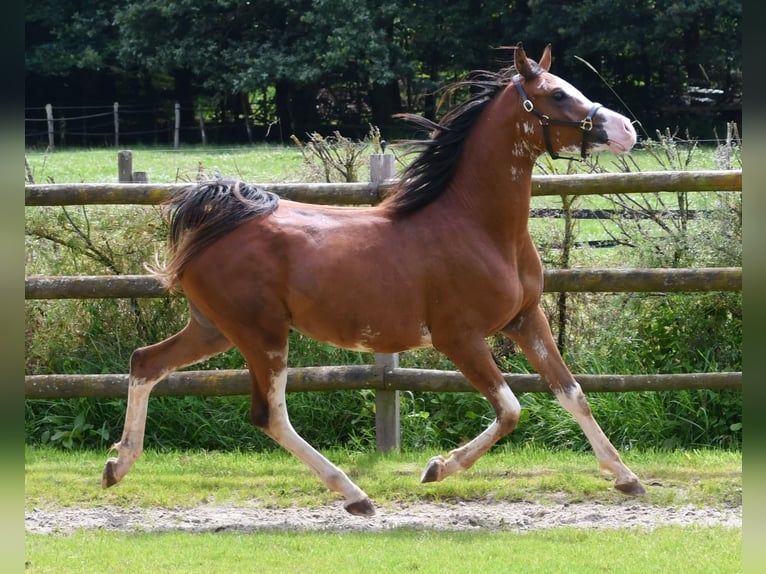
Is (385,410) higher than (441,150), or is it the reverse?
(441,150)

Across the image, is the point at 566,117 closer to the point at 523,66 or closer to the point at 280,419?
the point at 523,66

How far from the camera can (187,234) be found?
480 cm

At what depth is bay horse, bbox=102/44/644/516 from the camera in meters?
4.61

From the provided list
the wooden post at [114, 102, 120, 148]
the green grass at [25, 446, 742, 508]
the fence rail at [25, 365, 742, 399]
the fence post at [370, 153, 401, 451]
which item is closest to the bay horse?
the green grass at [25, 446, 742, 508]

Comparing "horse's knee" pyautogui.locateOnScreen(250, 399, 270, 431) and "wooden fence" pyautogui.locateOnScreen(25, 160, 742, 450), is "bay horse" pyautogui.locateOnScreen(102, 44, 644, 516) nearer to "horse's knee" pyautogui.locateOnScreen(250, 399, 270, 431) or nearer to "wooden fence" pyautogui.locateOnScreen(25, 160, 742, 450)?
"horse's knee" pyautogui.locateOnScreen(250, 399, 270, 431)

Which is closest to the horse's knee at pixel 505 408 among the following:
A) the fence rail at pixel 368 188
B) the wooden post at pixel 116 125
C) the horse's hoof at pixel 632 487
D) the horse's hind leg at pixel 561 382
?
the horse's hind leg at pixel 561 382

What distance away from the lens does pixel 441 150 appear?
4887 millimetres

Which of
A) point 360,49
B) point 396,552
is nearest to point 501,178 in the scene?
point 396,552

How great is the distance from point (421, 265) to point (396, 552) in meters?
1.33

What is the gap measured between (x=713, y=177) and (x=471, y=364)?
2.26 m

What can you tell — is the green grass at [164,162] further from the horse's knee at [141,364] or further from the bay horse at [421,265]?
the bay horse at [421,265]

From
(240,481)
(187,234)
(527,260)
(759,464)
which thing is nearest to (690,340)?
(527,260)

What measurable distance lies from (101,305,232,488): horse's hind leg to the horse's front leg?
4.02 ft

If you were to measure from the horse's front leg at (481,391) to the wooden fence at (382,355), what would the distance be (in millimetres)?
1259
